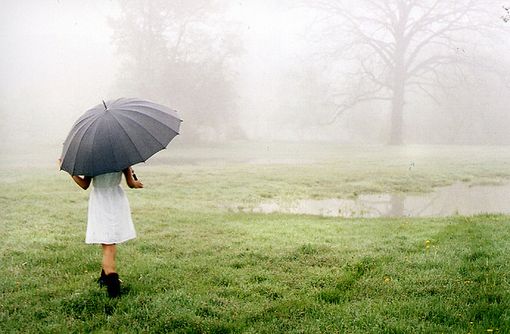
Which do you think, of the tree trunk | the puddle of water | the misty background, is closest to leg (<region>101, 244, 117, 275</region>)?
the puddle of water

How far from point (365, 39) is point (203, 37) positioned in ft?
33.0

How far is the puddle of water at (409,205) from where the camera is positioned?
11.8m

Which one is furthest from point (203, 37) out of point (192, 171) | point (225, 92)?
point (192, 171)

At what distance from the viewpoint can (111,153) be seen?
4695 millimetres

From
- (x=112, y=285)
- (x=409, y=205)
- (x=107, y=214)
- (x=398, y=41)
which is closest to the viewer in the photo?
(x=107, y=214)

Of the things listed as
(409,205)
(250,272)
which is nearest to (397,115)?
(409,205)

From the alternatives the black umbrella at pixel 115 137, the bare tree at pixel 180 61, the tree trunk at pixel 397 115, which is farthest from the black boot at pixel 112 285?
the tree trunk at pixel 397 115

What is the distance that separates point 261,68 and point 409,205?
2631 cm

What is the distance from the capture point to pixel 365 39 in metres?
31.6

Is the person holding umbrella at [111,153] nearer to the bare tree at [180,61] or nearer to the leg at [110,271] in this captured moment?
the leg at [110,271]

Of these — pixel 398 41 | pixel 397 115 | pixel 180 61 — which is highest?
pixel 398 41

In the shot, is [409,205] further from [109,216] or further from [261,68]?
[261,68]

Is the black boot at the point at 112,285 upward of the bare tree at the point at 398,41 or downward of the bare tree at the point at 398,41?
downward

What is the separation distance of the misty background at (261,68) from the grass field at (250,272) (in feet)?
61.3
